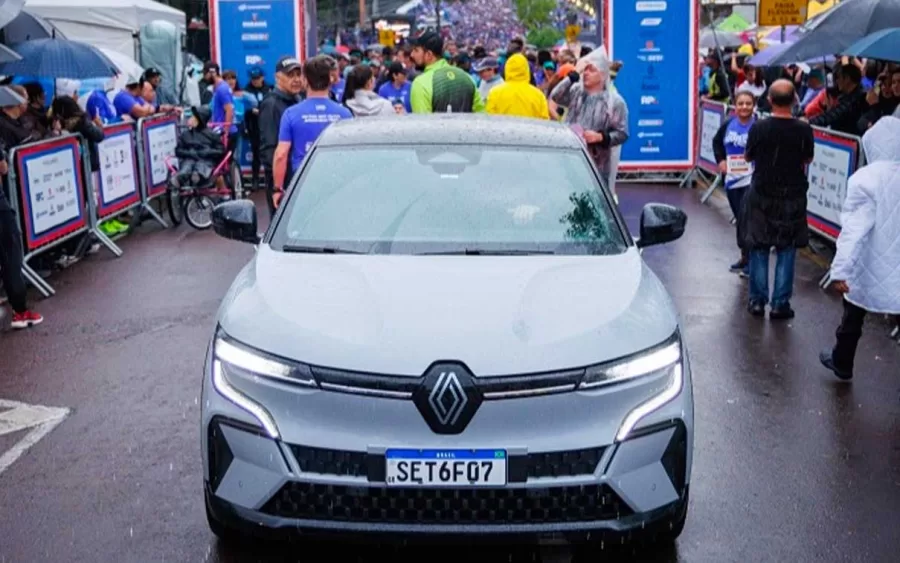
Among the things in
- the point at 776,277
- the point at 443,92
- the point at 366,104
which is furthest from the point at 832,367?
the point at 366,104

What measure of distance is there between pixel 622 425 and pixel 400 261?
127cm

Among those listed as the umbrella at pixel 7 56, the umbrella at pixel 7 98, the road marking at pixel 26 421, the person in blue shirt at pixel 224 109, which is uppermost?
the umbrella at pixel 7 56

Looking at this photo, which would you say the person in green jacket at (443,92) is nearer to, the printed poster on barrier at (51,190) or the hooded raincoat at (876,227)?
the printed poster on barrier at (51,190)

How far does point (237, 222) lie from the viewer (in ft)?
19.5

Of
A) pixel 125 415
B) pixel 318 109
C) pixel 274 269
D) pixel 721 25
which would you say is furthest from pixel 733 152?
pixel 721 25

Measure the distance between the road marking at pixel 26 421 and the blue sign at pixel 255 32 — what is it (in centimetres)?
1369

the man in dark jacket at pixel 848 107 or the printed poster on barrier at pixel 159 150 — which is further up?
the man in dark jacket at pixel 848 107

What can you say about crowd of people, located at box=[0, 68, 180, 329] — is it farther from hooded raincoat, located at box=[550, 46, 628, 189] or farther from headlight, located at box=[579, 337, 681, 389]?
headlight, located at box=[579, 337, 681, 389]

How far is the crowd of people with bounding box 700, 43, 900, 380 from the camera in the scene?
730 centimetres

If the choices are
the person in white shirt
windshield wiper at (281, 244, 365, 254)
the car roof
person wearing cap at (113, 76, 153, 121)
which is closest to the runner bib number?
the person in white shirt

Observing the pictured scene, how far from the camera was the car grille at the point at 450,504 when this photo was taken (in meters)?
4.35

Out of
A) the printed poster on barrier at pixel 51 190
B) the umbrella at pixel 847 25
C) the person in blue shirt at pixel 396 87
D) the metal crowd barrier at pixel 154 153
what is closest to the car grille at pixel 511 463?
the printed poster on barrier at pixel 51 190

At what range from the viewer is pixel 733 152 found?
40.3 ft

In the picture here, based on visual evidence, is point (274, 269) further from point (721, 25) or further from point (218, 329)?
point (721, 25)
